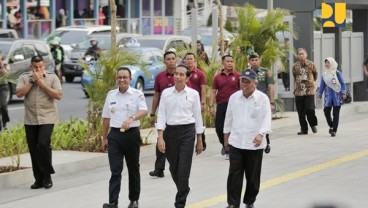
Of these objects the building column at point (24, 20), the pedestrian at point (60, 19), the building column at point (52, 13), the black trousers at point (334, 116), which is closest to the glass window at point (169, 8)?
the pedestrian at point (60, 19)

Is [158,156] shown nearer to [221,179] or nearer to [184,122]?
[221,179]

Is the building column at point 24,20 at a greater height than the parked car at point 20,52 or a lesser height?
greater

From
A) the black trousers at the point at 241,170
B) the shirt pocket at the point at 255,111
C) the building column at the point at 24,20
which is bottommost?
the black trousers at the point at 241,170

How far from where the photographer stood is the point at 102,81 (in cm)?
1802

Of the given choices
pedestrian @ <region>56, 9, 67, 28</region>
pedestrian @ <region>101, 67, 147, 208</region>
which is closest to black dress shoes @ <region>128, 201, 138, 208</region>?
pedestrian @ <region>101, 67, 147, 208</region>

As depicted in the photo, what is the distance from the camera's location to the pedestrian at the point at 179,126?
12.1 m

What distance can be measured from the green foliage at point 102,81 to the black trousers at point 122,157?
547 centimetres

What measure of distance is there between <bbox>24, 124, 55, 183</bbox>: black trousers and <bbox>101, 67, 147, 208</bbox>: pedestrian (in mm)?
1953

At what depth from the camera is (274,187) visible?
45.4 ft

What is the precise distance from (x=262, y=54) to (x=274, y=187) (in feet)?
33.7

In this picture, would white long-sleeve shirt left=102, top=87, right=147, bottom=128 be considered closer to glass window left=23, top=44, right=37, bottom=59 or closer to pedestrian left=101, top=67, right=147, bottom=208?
pedestrian left=101, top=67, right=147, bottom=208

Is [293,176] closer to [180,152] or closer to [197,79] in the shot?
[197,79]

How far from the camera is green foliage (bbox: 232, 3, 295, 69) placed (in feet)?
78.1

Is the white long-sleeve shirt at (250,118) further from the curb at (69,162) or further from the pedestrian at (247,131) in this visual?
the curb at (69,162)
